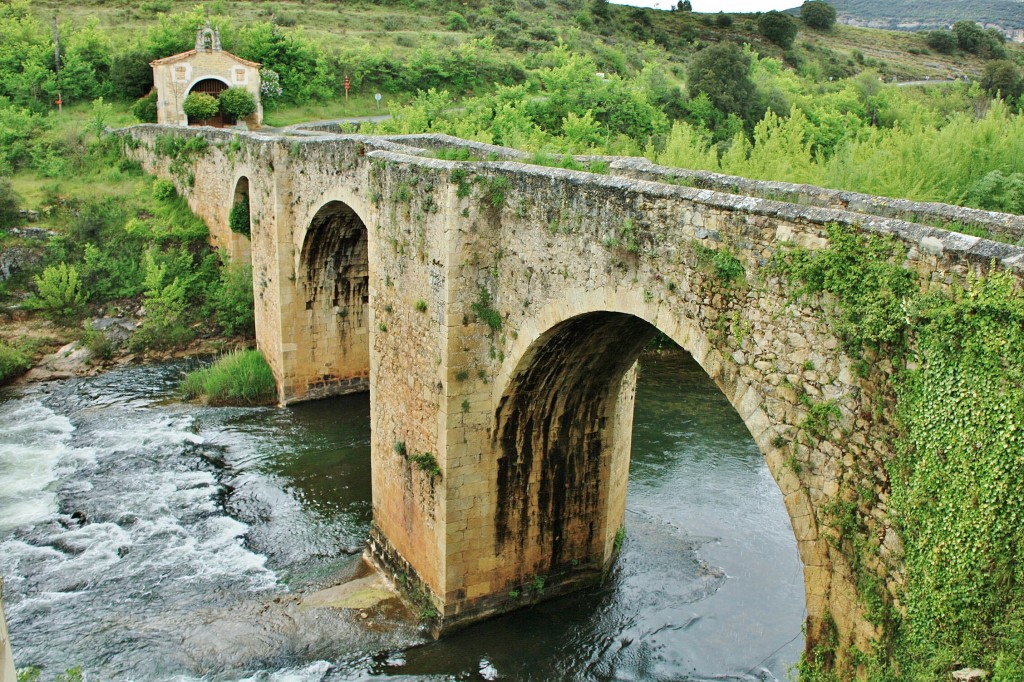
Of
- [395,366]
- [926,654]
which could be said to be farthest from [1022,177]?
[926,654]

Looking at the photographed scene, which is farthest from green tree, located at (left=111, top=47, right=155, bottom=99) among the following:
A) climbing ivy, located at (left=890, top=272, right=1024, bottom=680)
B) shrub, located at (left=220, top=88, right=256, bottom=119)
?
climbing ivy, located at (left=890, top=272, right=1024, bottom=680)

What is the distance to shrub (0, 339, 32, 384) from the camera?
21.0 meters

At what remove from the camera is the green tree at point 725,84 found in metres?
36.9

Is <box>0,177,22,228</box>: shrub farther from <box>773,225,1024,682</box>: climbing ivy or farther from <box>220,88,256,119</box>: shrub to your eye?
<box>773,225,1024,682</box>: climbing ivy

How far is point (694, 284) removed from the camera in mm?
7766

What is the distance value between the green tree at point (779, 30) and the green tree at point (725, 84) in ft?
86.0

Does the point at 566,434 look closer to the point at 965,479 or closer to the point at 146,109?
the point at 965,479

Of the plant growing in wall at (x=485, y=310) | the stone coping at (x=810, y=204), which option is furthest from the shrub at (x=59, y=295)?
the plant growing in wall at (x=485, y=310)

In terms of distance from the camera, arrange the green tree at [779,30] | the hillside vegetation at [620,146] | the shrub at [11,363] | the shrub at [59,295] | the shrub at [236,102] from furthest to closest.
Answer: the green tree at [779,30], the shrub at [236,102], the shrub at [59,295], the shrub at [11,363], the hillside vegetation at [620,146]

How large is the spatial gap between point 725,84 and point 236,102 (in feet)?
65.2

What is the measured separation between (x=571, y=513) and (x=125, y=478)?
8875 mm

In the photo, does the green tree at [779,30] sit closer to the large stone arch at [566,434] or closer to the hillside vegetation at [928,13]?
the hillside vegetation at [928,13]

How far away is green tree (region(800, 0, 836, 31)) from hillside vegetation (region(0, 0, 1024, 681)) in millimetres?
10183

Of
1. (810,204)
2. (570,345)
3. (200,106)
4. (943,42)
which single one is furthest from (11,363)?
(943,42)
